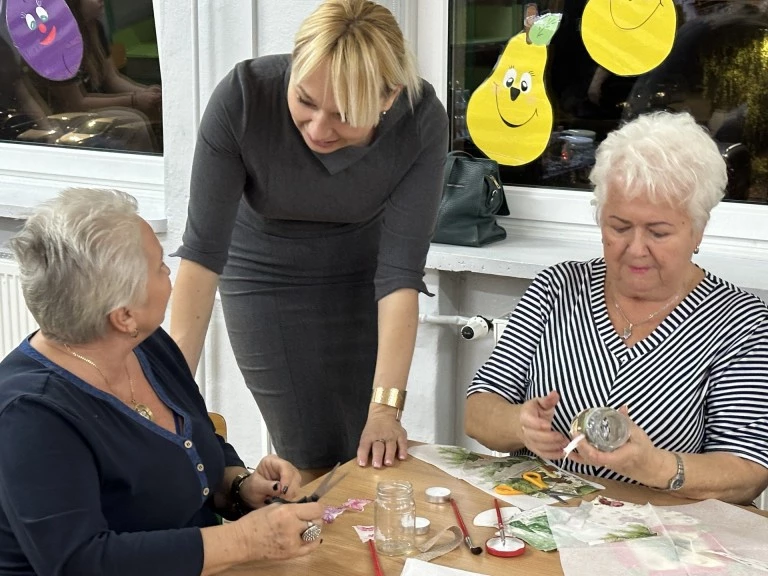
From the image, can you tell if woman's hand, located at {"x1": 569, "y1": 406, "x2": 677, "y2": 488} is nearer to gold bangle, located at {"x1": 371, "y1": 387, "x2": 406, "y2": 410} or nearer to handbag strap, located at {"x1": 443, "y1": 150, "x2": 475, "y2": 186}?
gold bangle, located at {"x1": 371, "y1": 387, "x2": 406, "y2": 410}

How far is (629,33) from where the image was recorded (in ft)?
9.45

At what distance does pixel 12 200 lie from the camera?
12.3 ft

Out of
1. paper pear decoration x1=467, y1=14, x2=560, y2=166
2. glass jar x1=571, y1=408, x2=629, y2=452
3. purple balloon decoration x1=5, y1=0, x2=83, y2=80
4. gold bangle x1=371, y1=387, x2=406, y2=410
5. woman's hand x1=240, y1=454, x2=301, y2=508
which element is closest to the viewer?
glass jar x1=571, y1=408, x2=629, y2=452

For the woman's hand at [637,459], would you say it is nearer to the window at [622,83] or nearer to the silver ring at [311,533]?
the silver ring at [311,533]

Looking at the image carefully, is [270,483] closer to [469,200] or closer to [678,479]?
[678,479]

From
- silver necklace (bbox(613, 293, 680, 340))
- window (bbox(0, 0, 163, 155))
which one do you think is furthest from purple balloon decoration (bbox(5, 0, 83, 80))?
silver necklace (bbox(613, 293, 680, 340))

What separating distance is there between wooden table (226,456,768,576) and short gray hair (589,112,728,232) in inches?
21.1

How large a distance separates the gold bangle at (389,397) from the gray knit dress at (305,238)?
249 millimetres

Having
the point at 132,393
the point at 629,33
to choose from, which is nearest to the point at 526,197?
the point at 629,33

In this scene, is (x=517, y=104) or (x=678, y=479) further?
(x=517, y=104)

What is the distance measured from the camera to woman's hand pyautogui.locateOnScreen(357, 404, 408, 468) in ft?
6.17

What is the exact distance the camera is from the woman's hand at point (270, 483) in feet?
5.82

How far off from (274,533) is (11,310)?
249 centimetres

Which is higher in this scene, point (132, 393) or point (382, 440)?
point (132, 393)
